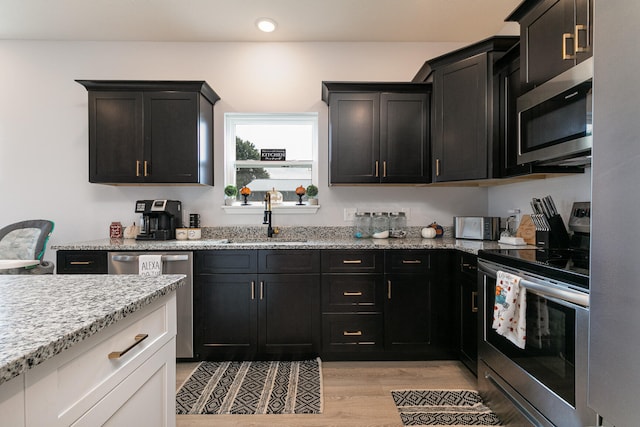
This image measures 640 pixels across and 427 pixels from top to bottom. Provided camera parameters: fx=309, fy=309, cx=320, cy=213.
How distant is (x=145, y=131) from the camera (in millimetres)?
2652

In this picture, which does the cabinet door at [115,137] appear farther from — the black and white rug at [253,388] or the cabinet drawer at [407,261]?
the cabinet drawer at [407,261]

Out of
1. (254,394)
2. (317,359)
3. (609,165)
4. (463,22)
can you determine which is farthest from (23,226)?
(463,22)

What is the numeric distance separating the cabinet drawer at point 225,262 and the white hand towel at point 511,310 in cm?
165

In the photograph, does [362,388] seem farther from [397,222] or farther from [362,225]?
[397,222]

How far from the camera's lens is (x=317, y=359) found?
2.44 m

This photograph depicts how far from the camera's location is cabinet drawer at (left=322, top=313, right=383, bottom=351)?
7.89 ft

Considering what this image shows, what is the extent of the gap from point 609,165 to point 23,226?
4.08 metres

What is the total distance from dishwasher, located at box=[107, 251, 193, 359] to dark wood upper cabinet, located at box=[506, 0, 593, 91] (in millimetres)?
2624

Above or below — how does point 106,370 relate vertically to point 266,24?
below

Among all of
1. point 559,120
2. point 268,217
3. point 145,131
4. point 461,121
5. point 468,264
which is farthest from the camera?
point 268,217

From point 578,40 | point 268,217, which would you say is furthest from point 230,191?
point 578,40

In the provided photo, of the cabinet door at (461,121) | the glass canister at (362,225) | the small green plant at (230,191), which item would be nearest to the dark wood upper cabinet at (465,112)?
the cabinet door at (461,121)

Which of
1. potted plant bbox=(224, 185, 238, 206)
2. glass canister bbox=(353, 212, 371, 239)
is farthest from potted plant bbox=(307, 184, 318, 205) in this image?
potted plant bbox=(224, 185, 238, 206)

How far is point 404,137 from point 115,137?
2.50 m
